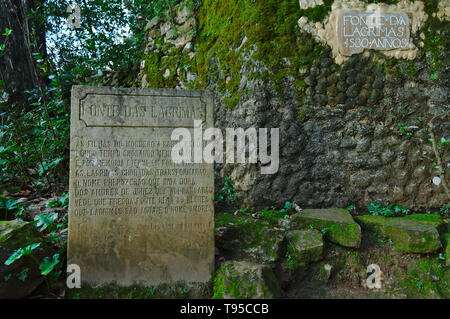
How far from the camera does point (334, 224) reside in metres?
2.74

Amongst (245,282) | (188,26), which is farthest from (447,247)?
(188,26)

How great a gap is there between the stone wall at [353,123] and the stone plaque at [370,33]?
119 mm

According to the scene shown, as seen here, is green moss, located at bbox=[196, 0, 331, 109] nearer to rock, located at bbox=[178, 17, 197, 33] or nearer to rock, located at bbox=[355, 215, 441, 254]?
rock, located at bbox=[178, 17, 197, 33]

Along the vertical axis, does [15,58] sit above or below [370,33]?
above

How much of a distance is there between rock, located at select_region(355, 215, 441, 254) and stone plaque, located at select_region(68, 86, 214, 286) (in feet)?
5.44

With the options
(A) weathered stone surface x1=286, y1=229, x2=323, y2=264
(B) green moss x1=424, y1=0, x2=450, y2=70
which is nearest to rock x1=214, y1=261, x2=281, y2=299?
(A) weathered stone surface x1=286, y1=229, x2=323, y2=264

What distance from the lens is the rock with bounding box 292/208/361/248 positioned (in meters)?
2.65

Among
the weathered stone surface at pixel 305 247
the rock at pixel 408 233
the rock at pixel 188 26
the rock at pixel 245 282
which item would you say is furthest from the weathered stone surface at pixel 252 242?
the rock at pixel 188 26

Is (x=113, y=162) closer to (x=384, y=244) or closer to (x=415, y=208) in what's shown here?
(x=384, y=244)

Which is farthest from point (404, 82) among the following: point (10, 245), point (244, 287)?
point (10, 245)

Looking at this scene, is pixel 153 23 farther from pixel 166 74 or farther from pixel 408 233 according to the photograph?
pixel 408 233

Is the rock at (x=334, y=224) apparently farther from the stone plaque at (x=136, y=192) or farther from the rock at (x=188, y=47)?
the rock at (x=188, y=47)

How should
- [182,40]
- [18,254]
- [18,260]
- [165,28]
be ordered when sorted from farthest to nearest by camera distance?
[165,28]
[182,40]
[18,260]
[18,254]

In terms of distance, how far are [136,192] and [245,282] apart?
111 centimetres
